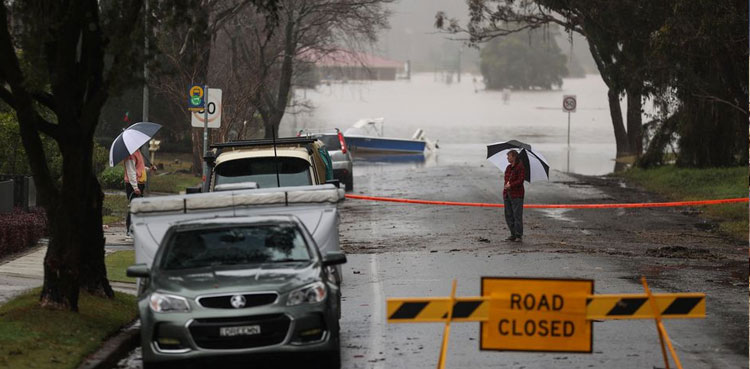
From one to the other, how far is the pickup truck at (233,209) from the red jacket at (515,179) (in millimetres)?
8092

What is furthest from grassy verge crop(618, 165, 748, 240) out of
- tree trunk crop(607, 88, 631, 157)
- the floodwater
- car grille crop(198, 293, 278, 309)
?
car grille crop(198, 293, 278, 309)

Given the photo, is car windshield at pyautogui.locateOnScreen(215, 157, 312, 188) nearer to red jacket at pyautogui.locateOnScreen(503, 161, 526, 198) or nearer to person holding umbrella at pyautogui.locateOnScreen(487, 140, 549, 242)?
person holding umbrella at pyautogui.locateOnScreen(487, 140, 549, 242)

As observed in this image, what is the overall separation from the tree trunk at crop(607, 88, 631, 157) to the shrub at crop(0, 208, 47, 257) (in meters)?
32.0

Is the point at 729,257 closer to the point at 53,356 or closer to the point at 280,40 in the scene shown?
the point at 53,356

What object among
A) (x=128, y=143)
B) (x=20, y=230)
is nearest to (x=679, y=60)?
(x=128, y=143)

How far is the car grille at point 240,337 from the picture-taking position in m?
11.0

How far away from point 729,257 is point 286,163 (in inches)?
288

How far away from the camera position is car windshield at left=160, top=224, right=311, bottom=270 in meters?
12.0

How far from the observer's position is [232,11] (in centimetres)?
4047

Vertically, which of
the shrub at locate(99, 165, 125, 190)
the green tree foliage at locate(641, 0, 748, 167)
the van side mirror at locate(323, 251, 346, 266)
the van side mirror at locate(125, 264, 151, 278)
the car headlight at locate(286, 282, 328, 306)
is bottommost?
the shrub at locate(99, 165, 125, 190)

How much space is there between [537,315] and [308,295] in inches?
85.6

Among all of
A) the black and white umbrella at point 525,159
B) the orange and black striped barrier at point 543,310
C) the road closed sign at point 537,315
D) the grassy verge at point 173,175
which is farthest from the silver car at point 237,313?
the grassy verge at point 173,175

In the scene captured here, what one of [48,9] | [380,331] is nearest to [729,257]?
[380,331]

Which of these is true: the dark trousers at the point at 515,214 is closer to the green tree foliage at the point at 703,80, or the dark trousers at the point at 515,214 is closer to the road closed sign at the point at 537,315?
the green tree foliage at the point at 703,80
